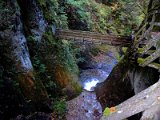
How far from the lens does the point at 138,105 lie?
4.16 m

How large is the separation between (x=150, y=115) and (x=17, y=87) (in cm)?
618

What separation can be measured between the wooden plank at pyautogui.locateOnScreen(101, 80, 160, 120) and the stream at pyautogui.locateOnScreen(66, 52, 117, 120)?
5787mm

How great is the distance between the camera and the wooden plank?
12.9 feet

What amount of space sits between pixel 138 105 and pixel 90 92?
8.68 m

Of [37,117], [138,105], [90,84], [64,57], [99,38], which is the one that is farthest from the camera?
[90,84]

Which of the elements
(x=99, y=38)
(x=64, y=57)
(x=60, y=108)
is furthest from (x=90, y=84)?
(x=60, y=108)

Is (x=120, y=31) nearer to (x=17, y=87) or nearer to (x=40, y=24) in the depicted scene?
(x=40, y=24)

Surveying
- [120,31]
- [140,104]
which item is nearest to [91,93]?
[140,104]

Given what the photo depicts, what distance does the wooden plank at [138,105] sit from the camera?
12.9 ft

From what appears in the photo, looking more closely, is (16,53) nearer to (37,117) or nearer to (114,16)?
(37,117)

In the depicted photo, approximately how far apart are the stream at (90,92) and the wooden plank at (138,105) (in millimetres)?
5787

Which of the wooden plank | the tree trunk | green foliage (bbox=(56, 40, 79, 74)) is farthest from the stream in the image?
the wooden plank

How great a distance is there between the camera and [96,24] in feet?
66.6

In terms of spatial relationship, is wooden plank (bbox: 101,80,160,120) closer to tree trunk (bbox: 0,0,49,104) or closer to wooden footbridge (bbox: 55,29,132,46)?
tree trunk (bbox: 0,0,49,104)
